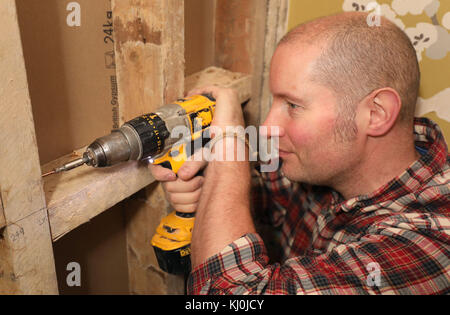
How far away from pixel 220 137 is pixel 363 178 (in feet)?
1.51

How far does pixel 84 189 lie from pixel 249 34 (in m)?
0.85

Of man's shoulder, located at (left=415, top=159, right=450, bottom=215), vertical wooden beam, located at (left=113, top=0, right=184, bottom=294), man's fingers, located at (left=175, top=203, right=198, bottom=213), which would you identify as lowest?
man's fingers, located at (left=175, top=203, right=198, bottom=213)

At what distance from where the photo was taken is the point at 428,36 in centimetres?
121

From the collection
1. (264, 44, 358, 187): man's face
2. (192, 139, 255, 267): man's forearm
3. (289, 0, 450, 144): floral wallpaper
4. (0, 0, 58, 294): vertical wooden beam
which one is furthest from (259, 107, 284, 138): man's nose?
(0, 0, 58, 294): vertical wooden beam

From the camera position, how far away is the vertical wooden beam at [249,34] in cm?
135

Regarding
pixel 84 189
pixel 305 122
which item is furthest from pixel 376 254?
pixel 84 189

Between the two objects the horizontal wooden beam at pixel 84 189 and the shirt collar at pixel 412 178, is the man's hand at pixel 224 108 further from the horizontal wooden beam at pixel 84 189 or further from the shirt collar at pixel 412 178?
the shirt collar at pixel 412 178

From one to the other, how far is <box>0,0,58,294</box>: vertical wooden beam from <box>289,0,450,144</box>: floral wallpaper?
1.10m

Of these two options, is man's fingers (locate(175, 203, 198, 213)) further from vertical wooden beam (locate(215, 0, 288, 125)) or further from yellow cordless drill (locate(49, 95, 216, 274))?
vertical wooden beam (locate(215, 0, 288, 125))

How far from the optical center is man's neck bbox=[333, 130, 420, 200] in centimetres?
108

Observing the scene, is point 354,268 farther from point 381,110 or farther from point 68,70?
point 68,70

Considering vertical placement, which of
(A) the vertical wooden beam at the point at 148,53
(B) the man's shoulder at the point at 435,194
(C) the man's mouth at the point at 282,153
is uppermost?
(A) the vertical wooden beam at the point at 148,53

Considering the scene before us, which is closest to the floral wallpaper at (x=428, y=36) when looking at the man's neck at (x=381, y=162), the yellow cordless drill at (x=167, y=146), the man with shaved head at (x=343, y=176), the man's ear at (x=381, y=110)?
the man with shaved head at (x=343, y=176)

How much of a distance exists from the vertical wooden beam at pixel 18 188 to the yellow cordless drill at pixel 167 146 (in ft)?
0.40
